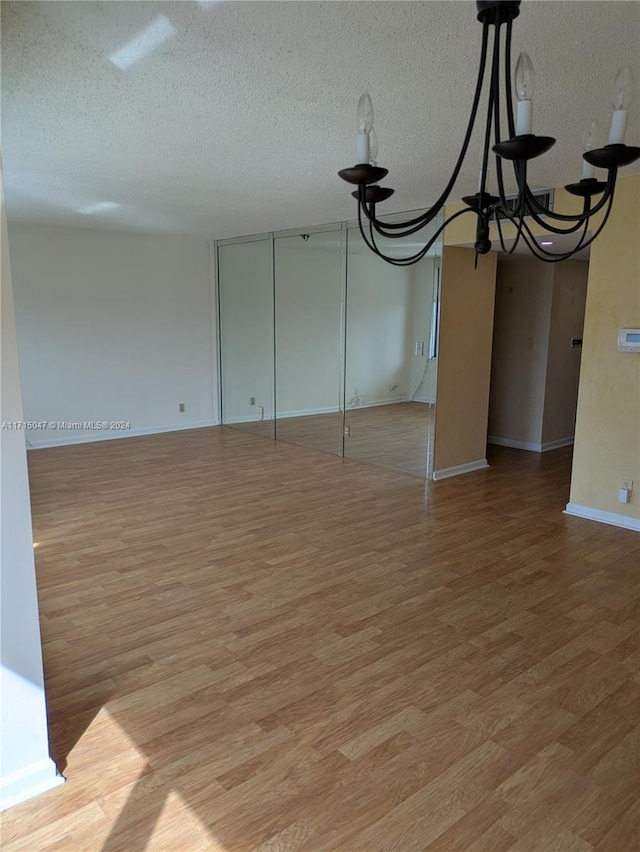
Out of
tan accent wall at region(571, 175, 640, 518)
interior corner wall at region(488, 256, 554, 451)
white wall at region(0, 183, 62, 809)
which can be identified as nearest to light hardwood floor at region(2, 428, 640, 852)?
white wall at region(0, 183, 62, 809)

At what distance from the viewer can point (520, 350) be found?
6.53 metres

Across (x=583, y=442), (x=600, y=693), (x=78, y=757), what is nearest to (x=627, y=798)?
(x=600, y=693)

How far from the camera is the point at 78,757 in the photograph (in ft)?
6.51

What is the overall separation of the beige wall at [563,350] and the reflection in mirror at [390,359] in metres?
1.76

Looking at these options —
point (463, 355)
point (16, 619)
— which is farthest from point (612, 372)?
point (16, 619)

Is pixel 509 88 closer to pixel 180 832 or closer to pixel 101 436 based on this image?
pixel 180 832

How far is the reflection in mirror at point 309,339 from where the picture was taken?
21.0 feet

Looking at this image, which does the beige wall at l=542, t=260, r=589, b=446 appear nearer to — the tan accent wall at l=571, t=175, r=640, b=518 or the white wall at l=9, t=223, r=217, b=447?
the tan accent wall at l=571, t=175, r=640, b=518

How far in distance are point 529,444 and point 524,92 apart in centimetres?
556

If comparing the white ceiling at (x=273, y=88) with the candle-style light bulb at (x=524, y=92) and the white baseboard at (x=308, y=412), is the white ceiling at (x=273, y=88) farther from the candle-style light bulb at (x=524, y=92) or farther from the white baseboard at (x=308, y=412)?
the white baseboard at (x=308, y=412)

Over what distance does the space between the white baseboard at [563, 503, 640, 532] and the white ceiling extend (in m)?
2.43

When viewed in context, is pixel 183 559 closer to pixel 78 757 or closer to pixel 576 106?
pixel 78 757

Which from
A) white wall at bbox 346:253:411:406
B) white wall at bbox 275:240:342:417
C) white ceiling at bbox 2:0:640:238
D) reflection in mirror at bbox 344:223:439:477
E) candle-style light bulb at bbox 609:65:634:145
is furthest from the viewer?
white wall at bbox 275:240:342:417

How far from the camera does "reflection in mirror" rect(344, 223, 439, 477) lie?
5.32m
